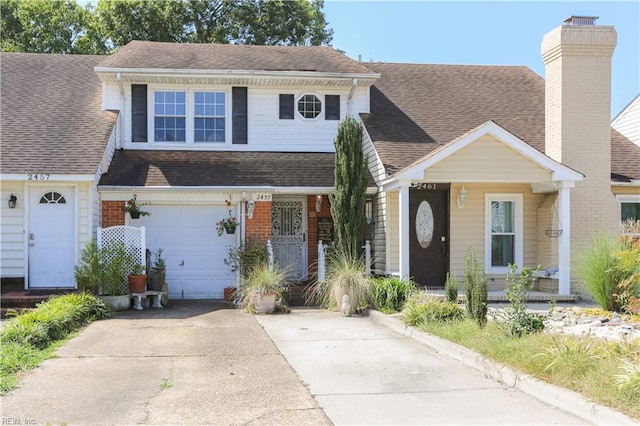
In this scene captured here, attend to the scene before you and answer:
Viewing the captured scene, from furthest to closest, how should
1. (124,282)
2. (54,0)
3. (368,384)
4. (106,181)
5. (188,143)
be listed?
(54,0) < (188,143) < (106,181) < (124,282) < (368,384)

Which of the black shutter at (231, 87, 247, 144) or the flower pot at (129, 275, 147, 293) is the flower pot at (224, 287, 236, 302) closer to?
the flower pot at (129, 275, 147, 293)

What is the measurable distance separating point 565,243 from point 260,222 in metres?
6.61

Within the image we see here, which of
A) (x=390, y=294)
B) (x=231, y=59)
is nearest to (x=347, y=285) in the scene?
(x=390, y=294)

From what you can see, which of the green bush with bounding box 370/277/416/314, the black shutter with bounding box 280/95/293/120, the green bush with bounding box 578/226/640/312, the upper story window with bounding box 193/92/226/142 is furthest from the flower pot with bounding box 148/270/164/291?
the green bush with bounding box 578/226/640/312

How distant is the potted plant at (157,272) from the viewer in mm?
13670

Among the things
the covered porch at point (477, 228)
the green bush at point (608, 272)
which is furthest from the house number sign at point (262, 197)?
the green bush at point (608, 272)

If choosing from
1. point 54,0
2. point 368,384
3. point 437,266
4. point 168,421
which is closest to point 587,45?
point 437,266

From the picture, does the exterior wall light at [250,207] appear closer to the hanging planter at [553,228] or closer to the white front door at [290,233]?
the white front door at [290,233]

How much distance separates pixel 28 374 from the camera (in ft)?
23.9

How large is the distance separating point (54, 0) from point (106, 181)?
62.2ft

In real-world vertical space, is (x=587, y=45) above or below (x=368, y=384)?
above

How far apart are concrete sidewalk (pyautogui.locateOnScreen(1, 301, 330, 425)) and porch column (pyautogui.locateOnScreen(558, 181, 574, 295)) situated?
676 centimetres

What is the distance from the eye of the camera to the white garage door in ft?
49.5

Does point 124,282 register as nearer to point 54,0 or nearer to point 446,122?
point 446,122
